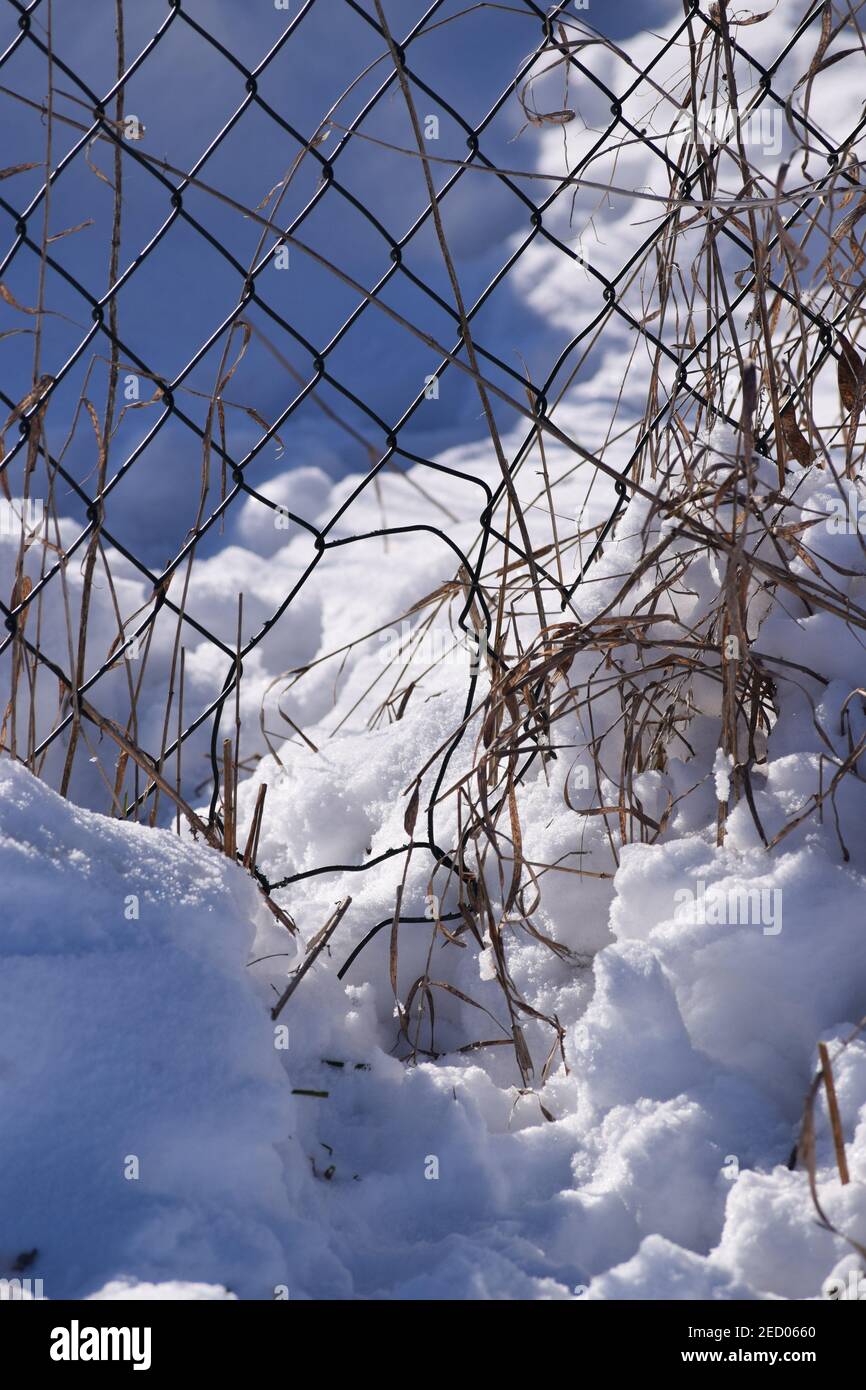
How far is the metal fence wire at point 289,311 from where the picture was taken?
0.99m

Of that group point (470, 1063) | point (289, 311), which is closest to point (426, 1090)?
point (470, 1063)

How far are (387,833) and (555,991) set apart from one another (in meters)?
0.30

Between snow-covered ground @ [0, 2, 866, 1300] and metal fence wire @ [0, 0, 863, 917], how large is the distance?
13 centimetres

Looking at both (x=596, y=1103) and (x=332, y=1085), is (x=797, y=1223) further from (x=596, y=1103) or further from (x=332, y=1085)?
(x=332, y=1085)

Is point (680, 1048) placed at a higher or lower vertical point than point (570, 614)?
lower

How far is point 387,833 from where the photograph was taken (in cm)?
125

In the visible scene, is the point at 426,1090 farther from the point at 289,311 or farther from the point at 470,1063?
the point at 289,311

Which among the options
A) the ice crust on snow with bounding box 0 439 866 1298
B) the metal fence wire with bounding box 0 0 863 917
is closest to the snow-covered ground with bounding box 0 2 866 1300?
the ice crust on snow with bounding box 0 439 866 1298

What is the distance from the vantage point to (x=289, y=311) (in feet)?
9.36

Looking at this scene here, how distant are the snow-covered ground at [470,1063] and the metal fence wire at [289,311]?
A: 0.43 feet

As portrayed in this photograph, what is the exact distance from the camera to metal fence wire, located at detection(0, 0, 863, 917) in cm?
99

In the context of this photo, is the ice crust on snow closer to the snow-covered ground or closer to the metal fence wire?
the snow-covered ground

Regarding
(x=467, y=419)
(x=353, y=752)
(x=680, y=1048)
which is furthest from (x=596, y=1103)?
(x=467, y=419)

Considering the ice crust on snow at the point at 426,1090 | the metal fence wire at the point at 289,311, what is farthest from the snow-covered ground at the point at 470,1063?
the metal fence wire at the point at 289,311
